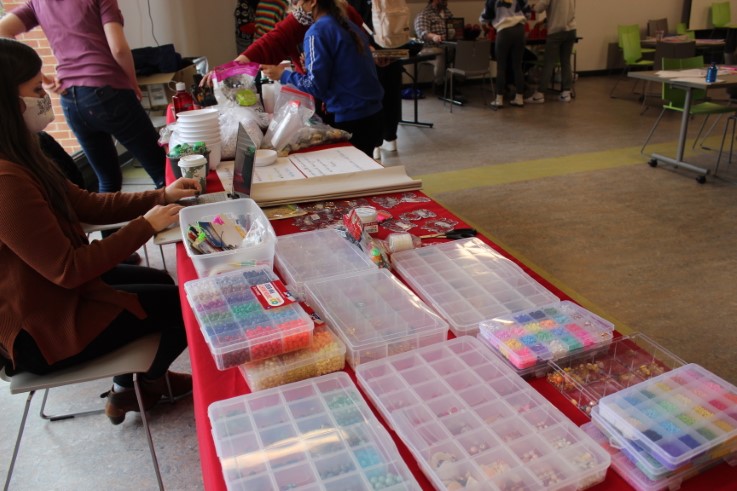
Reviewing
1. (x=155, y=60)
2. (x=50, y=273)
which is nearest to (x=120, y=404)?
(x=50, y=273)

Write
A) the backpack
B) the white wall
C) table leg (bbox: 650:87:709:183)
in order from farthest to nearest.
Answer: the white wall
the backpack
table leg (bbox: 650:87:709:183)

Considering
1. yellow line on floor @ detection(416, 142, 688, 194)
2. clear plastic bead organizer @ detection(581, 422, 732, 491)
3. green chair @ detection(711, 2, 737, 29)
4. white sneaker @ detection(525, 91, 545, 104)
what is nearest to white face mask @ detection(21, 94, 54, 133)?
clear plastic bead organizer @ detection(581, 422, 732, 491)

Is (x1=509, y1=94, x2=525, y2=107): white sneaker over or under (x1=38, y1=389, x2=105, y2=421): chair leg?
over

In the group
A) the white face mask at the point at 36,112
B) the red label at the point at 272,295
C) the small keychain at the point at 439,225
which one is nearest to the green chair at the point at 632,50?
the small keychain at the point at 439,225

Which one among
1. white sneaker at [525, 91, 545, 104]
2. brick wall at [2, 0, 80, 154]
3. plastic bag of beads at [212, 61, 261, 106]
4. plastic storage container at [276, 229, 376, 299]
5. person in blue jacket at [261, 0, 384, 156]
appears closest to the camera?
plastic storage container at [276, 229, 376, 299]

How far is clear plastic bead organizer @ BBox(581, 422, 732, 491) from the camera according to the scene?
75 cm

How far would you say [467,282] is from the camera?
125cm

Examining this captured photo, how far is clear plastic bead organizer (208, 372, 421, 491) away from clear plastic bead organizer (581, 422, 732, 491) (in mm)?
303

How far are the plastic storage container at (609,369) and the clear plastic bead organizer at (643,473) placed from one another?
0.11m

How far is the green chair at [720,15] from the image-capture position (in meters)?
8.62

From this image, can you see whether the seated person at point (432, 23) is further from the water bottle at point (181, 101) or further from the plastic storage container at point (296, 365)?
the plastic storage container at point (296, 365)

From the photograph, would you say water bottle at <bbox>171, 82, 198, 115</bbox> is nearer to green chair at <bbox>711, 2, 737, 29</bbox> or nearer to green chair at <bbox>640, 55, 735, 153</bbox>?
green chair at <bbox>640, 55, 735, 153</bbox>

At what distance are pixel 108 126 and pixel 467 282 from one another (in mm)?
2306

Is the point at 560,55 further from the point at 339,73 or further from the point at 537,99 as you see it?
the point at 339,73
